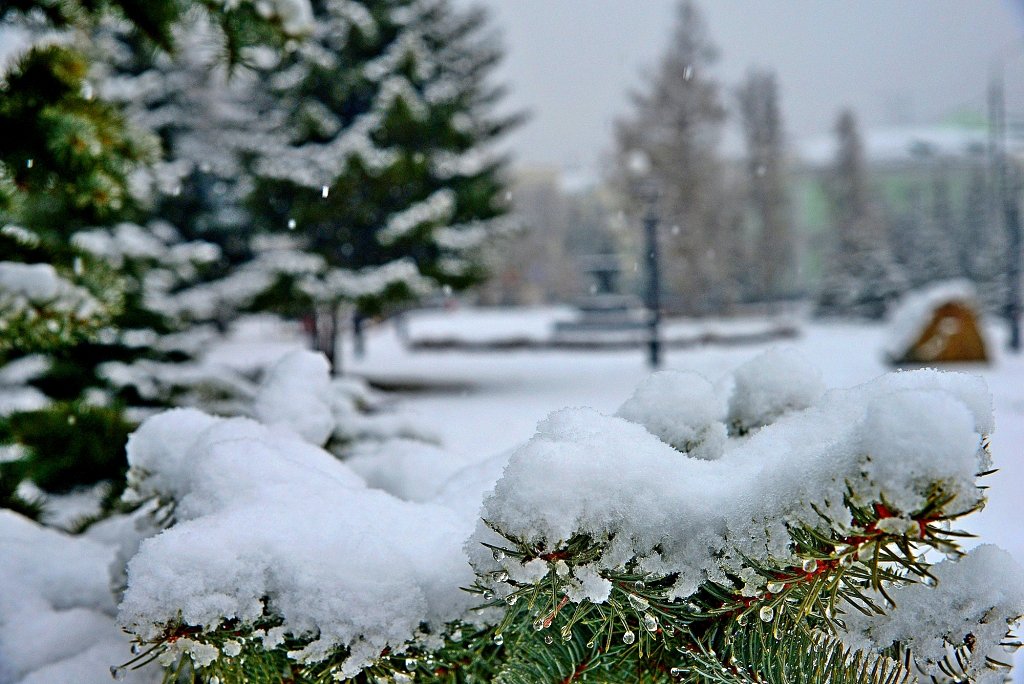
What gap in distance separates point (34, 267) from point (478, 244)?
11601mm

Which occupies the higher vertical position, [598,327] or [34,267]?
[34,267]

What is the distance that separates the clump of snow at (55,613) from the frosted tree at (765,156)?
36.9 meters

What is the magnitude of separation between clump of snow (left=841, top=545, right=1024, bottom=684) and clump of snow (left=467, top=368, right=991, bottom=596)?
8.3 inches

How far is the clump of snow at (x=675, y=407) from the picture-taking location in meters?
1.02

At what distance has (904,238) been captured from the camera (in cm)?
3841

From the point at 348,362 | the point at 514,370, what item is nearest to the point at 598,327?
the point at 514,370

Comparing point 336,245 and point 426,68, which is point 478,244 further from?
point 426,68

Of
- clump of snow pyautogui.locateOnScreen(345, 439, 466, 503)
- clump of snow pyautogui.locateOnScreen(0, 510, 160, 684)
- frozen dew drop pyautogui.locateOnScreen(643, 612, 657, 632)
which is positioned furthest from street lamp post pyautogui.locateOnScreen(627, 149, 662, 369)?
frozen dew drop pyautogui.locateOnScreen(643, 612, 657, 632)

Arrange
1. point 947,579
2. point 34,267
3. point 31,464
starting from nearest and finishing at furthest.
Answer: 1. point 947,579
2. point 34,267
3. point 31,464

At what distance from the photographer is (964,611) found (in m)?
0.79

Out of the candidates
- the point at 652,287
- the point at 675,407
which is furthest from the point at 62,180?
the point at 652,287

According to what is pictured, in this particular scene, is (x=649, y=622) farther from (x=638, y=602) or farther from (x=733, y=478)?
(x=733, y=478)

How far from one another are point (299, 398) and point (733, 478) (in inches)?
41.2

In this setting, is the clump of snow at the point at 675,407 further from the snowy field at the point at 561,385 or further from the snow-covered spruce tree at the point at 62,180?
the snow-covered spruce tree at the point at 62,180
